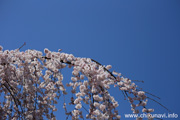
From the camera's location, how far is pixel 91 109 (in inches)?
72.6

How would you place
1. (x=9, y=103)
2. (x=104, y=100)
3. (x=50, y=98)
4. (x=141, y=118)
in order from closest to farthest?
(x=104, y=100)
(x=141, y=118)
(x=50, y=98)
(x=9, y=103)

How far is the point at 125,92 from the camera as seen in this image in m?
2.08

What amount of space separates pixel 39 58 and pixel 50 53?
167 millimetres

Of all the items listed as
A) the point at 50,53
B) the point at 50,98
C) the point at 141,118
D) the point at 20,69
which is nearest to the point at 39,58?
the point at 50,53

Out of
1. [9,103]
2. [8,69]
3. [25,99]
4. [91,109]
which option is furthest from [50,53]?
[9,103]

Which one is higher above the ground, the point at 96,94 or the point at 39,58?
the point at 39,58

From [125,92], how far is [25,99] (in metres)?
1.44

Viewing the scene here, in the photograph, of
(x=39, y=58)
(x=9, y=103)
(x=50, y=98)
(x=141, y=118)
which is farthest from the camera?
(x=9, y=103)

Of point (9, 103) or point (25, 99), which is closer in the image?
point (25, 99)

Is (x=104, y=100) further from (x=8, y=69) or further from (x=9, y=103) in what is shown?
(x=9, y=103)

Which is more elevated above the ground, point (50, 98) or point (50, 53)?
point (50, 53)

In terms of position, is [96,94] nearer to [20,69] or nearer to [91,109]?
[91,109]

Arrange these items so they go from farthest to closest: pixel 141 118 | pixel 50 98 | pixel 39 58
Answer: pixel 50 98, pixel 39 58, pixel 141 118

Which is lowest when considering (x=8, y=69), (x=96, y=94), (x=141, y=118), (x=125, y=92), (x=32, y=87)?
(x=141, y=118)
